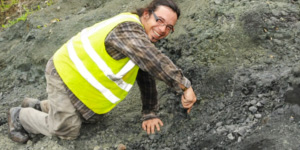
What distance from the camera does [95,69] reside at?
234cm

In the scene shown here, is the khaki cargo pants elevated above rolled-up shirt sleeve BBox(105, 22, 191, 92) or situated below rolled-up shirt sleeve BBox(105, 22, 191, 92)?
below

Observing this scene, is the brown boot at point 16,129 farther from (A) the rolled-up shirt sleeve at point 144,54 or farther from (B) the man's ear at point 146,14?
(B) the man's ear at point 146,14

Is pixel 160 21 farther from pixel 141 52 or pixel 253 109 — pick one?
pixel 253 109

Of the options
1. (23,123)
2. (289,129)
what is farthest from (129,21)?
(23,123)

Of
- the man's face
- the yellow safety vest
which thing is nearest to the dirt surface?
the yellow safety vest

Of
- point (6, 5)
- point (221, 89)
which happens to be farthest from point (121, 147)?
point (6, 5)

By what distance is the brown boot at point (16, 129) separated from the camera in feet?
9.43

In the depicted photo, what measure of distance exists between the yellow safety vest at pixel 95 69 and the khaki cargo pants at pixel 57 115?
11 centimetres

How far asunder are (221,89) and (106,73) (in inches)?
43.7

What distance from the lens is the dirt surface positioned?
2268mm

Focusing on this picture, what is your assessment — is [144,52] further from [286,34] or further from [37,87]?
[37,87]

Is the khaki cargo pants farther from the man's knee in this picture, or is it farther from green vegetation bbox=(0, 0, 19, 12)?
green vegetation bbox=(0, 0, 19, 12)

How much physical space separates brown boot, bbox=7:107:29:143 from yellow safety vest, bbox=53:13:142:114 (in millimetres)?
810

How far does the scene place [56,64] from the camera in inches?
101
